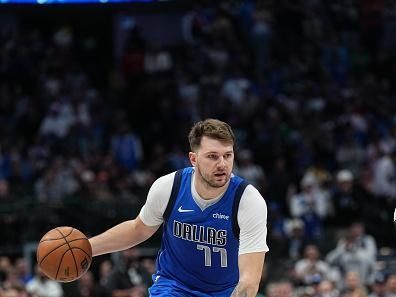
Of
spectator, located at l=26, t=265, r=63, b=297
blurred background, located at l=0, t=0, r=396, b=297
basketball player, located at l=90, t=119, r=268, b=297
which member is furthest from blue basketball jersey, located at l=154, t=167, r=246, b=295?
spectator, located at l=26, t=265, r=63, b=297

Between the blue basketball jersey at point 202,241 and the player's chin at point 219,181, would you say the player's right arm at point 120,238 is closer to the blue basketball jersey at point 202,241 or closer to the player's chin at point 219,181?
the blue basketball jersey at point 202,241

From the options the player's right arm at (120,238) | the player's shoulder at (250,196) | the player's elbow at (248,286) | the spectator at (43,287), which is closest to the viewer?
the player's elbow at (248,286)

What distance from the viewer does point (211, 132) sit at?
8.22 metres

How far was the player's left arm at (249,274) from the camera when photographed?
26.2 ft

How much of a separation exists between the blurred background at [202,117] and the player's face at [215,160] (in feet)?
21.8

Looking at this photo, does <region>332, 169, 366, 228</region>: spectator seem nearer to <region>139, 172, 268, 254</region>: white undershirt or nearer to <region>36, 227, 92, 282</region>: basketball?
<region>139, 172, 268, 254</region>: white undershirt

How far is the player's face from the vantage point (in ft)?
26.8

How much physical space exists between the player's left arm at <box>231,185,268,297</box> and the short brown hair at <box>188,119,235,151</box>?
1.60 ft

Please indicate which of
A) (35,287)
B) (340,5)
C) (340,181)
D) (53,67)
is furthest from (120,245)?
(340,5)

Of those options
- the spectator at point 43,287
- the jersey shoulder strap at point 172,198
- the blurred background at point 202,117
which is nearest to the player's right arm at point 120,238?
the jersey shoulder strap at point 172,198

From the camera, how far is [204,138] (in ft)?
27.1

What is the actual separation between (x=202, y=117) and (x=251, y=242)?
14393 mm

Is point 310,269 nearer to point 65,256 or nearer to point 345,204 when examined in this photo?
point 345,204

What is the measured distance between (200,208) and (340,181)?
11.0m
